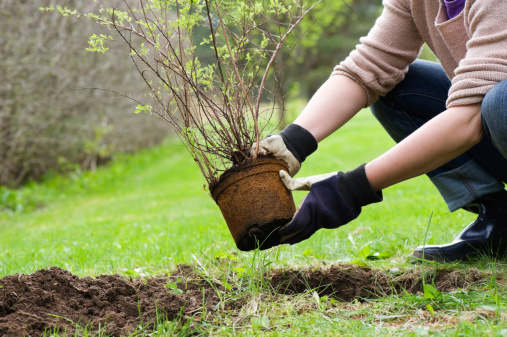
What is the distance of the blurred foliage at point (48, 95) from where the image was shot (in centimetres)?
715

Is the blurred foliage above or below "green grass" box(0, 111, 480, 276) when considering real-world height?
above

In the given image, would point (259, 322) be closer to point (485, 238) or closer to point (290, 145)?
point (290, 145)

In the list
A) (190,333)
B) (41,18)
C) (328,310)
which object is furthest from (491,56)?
(41,18)

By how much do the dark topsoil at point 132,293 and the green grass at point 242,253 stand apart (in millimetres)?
103

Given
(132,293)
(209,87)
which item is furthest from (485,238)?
(132,293)

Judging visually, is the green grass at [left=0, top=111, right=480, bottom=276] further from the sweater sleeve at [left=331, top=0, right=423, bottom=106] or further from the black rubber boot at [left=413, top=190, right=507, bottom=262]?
the sweater sleeve at [left=331, top=0, right=423, bottom=106]

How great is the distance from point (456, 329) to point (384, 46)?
132 centimetres

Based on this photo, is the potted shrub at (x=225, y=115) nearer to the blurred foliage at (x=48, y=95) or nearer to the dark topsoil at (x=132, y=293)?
the dark topsoil at (x=132, y=293)

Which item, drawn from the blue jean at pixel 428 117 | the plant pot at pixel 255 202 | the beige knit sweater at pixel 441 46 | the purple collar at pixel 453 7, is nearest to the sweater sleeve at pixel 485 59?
the beige knit sweater at pixel 441 46

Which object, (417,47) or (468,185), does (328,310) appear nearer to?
(468,185)

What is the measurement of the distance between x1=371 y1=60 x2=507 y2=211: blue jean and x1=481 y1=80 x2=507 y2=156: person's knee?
0.32m

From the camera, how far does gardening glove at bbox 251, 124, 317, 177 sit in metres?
2.12

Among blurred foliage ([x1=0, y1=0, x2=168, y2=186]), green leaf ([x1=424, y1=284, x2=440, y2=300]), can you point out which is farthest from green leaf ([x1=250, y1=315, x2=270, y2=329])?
blurred foliage ([x1=0, y1=0, x2=168, y2=186])

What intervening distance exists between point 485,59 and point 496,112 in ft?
0.65
